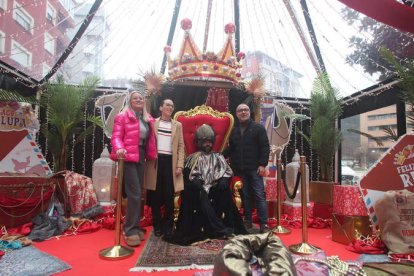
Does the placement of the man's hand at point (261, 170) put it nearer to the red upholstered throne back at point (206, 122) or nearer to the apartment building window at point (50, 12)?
the red upholstered throne back at point (206, 122)

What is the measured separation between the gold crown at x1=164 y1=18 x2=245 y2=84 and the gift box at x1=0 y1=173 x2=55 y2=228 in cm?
254

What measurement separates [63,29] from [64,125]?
225 centimetres

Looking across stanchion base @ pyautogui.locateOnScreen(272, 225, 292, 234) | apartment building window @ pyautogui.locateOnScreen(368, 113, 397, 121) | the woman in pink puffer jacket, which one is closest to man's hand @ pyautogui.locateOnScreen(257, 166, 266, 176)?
stanchion base @ pyautogui.locateOnScreen(272, 225, 292, 234)

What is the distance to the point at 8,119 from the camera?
4355mm

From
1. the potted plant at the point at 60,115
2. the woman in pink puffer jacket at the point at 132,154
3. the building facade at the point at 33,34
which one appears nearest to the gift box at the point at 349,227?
the woman in pink puffer jacket at the point at 132,154

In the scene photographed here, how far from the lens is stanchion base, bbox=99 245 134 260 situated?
2.67m

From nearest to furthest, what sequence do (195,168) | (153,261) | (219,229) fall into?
(153,261) < (219,229) < (195,168)

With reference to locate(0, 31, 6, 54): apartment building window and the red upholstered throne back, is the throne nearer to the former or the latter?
the red upholstered throne back

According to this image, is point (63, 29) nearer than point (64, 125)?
No

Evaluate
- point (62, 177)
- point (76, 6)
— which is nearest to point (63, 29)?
point (76, 6)

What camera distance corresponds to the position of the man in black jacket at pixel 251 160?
3.79 metres

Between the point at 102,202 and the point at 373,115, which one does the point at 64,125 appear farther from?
the point at 373,115

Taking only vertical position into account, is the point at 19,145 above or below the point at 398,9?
below

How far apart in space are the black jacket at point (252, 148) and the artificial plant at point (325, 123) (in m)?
2.01
